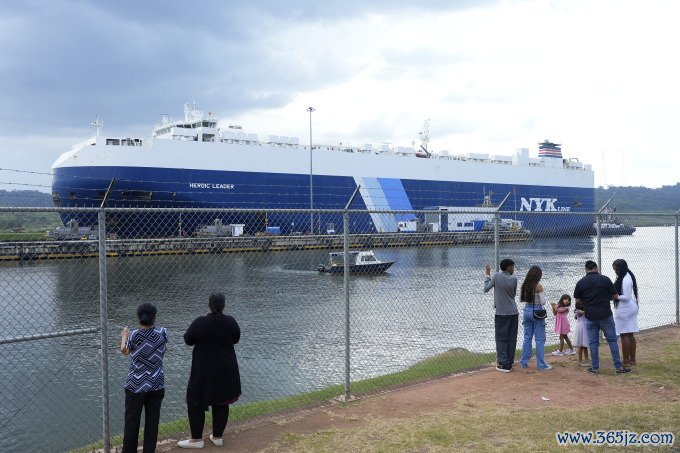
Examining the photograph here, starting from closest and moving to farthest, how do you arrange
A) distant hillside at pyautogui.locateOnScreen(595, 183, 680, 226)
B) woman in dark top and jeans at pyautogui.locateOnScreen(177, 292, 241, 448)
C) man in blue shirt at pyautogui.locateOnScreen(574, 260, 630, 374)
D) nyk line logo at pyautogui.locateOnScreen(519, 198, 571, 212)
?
1. woman in dark top and jeans at pyautogui.locateOnScreen(177, 292, 241, 448)
2. man in blue shirt at pyautogui.locateOnScreen(574, 260, 630, 374)
3. nyk line logo at pyautogui.locateOnScreen(519, 198, 571, 212)
4. distant hillside at pyautogui.locateOnScreen(595, 183, 680, 226)

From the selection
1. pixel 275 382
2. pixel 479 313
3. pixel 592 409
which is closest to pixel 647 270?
pixel 479 313

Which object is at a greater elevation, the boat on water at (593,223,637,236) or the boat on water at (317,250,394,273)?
the boat on water at (593,223,637,236)

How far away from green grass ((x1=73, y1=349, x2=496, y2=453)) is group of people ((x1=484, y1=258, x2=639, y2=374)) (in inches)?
34.5

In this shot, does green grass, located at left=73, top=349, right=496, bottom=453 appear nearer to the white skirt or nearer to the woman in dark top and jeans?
the woman in dark top and jeans

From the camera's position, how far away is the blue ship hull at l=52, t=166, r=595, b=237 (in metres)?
41.6

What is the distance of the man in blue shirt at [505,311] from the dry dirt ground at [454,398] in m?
0.24

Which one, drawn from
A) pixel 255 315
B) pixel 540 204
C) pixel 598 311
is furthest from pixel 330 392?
pixel 540 204

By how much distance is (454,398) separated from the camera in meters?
6.71

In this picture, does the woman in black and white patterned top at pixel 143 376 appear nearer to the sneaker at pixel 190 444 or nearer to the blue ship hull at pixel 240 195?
the sneaker at pixel 190 444

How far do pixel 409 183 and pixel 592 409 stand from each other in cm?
5348

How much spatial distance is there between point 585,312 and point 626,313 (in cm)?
68

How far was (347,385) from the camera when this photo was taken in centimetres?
673

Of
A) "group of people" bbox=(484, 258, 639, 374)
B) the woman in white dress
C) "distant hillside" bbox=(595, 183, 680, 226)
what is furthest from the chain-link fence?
"distant hillside" bbox=(595, 183, 680, 226)

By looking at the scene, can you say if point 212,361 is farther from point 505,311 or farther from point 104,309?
point 505,311
